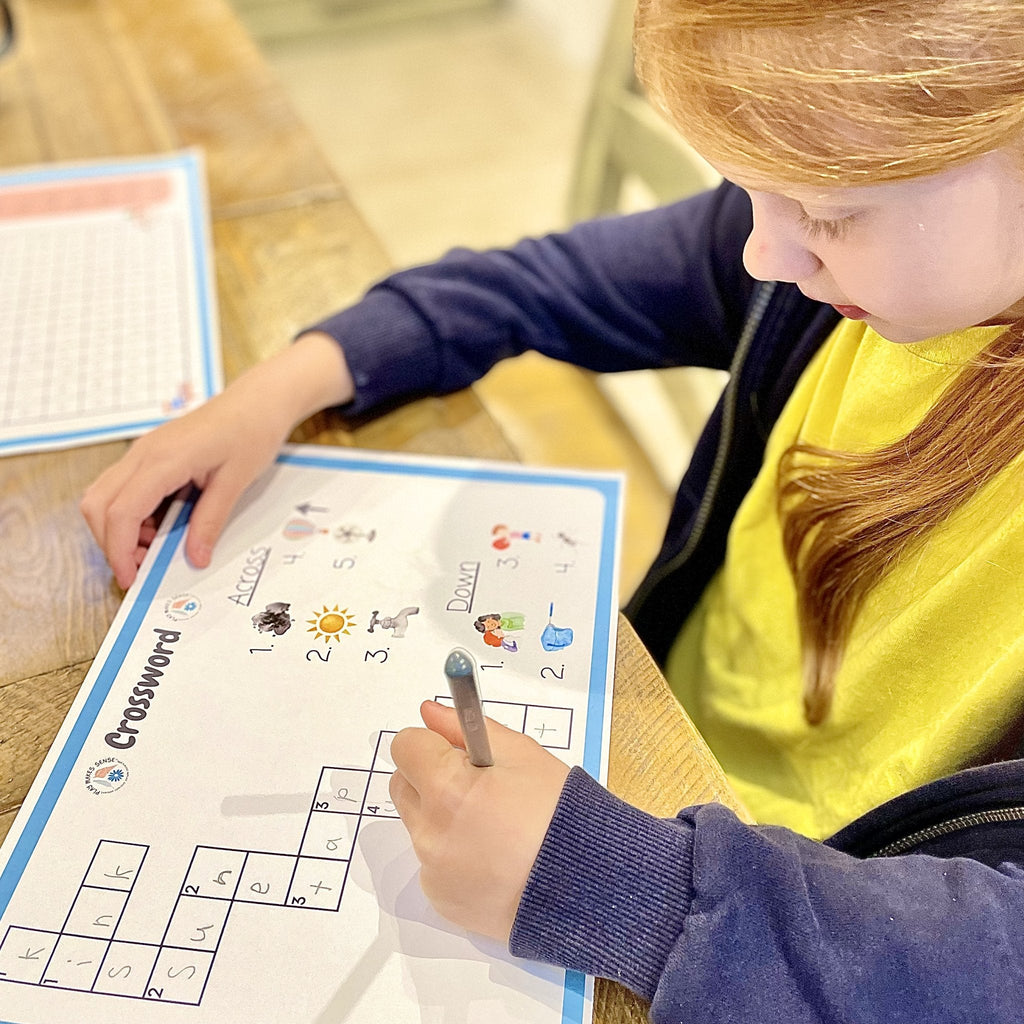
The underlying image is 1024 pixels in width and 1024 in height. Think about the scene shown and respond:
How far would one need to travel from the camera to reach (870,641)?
603 millimetres

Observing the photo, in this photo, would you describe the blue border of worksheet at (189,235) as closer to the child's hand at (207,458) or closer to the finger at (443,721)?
the child's hand at (207,458)

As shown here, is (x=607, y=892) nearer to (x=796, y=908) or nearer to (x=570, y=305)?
(x=796, y=908)

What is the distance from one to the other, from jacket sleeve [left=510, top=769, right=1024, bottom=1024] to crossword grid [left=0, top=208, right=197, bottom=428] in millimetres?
442

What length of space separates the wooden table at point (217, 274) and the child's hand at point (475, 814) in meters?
0.05

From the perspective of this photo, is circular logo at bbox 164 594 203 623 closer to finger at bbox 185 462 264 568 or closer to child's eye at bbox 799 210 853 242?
finger at bbox 185 462 264 568

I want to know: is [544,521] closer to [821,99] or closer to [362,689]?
[362,689]

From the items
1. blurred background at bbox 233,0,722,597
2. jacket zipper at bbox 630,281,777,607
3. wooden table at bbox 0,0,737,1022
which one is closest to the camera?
wooden table at bbox 0,0,737,1022

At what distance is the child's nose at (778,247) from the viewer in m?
0.45

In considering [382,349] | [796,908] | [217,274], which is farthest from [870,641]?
[217,274]

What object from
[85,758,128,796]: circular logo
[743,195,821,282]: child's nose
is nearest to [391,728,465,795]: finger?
[85,758,128,796]: circular logo

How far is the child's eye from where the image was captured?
1.42 feet

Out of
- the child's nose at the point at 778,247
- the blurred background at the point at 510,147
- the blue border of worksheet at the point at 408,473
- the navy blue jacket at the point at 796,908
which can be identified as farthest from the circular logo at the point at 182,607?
the blurred background at the point at 510,147

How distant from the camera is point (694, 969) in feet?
1.29

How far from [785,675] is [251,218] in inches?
22.3
